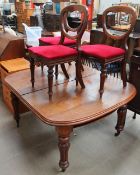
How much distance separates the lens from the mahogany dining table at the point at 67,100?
1.58m

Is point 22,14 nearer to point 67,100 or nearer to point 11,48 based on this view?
point 11,48

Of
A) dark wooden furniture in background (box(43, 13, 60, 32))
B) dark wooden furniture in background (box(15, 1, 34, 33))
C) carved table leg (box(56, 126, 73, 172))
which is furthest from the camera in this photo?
dark wooden furniture in background (box(15, 1, 34, 33))

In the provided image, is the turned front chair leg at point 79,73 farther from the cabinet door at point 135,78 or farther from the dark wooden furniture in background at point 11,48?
the dark wooden furniture in background at point 11,48

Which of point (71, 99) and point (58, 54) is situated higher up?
point (58, 54)

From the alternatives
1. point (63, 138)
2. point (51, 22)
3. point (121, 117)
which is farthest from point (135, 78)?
point (51, 22)

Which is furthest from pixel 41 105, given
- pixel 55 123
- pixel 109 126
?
pixel 109 126

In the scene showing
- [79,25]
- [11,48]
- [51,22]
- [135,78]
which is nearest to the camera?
[79,25]

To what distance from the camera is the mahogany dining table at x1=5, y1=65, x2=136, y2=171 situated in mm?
1580

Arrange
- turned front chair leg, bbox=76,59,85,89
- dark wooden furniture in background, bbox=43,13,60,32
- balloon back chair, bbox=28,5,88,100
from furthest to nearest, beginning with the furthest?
dark wooden furniture in background, bbox=43,13,60,32 < turned front chair leg, bbox=76,59,85,89 < balloon back chair, bbox=28,5,88,100

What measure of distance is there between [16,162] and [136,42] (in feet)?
8.04

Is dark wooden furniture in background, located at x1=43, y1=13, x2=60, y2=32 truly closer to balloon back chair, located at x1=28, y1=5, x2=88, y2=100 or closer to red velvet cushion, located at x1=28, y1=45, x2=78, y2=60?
balloon back chair, located at x1=28, y1=5, x2=88, y2=100

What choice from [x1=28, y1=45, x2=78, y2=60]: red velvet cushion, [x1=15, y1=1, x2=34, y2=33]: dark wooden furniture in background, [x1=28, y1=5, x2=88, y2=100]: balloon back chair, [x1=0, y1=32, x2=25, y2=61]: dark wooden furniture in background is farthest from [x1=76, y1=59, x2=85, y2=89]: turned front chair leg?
[x1=15, y1=1, x2=34, y2=33]: dark wooden furniture in background

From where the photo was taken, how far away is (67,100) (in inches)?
72.5

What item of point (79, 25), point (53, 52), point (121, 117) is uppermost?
point (79, 25)
